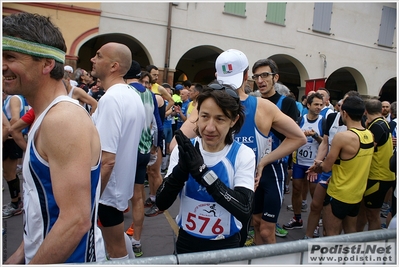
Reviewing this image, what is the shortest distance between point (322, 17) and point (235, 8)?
178 inches

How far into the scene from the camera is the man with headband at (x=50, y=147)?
3.87ft

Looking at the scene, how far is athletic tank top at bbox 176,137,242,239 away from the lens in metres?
1.82

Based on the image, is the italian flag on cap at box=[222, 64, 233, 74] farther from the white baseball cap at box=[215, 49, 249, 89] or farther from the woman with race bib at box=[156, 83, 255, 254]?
the woman with race bib at box=[156, 83, 255, 254]

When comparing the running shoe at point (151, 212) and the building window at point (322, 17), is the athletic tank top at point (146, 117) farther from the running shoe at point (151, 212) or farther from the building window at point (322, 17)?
the building window at point (322, 17)

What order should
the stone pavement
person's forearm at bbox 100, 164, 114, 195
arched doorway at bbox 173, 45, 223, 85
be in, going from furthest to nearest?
arched doorway at bbox 173, 45, 223, 85
the stone pavement
person's forearm at bbox 100, 164, 114, 195

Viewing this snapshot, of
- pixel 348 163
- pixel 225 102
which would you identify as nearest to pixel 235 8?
pixel 348 163

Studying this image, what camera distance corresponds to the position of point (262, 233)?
9.12 ft

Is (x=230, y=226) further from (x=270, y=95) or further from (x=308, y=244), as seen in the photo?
(x=270, y=95)

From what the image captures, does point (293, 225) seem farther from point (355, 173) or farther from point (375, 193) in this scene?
point (355, 173)

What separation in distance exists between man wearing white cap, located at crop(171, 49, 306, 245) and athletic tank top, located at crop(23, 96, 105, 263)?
1076mm

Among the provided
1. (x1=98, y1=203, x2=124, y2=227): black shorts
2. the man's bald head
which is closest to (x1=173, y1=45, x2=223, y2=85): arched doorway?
the man's bald head

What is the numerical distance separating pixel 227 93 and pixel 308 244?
94cm

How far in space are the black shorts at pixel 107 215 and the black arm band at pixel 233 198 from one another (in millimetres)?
1233

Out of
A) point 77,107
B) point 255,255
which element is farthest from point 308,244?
point 77,107
